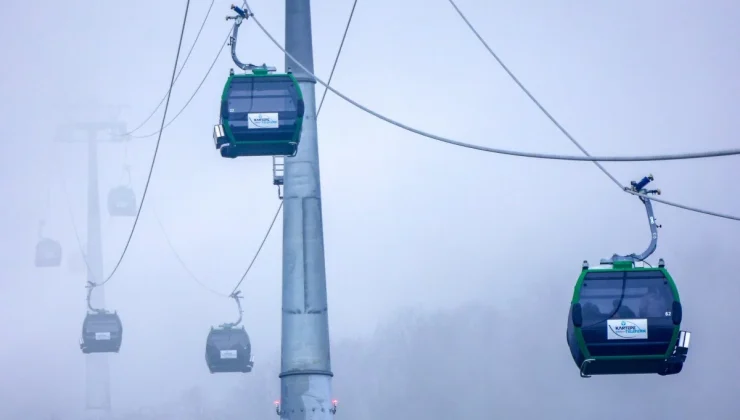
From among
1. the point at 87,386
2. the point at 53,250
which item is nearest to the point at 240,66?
the point at 53,250

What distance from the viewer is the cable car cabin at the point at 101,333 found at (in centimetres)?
4462

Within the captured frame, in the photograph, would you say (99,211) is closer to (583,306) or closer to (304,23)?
(304,23)

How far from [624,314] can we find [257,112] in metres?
6.04

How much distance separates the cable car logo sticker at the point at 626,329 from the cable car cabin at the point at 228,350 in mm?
19516

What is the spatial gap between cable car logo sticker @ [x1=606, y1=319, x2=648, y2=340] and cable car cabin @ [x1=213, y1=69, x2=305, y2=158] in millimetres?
5302

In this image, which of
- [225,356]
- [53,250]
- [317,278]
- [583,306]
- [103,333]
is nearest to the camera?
[583,306]

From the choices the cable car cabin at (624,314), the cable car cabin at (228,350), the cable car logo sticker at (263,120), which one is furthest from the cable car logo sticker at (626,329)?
the cable car cabin at (228,350)

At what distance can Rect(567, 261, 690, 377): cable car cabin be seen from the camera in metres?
22.2

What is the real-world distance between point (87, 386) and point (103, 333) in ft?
78.3

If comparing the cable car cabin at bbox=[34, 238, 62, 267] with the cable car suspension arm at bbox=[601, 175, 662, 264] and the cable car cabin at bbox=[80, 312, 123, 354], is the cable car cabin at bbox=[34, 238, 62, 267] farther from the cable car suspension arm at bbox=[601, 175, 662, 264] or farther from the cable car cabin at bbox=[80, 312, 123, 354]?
the cable car suspension arm at bbox=[601, 175, 662, 264]

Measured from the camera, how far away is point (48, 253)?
209 feet

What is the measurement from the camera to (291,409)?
83.6ft

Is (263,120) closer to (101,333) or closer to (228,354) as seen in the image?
(228,354)

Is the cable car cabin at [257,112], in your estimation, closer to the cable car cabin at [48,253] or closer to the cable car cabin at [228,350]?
the cable car cabin at [228,350]
